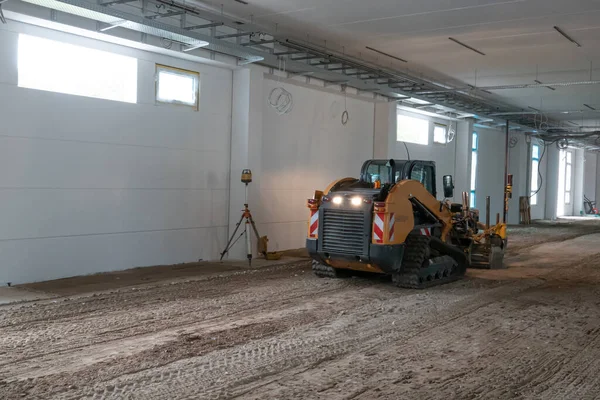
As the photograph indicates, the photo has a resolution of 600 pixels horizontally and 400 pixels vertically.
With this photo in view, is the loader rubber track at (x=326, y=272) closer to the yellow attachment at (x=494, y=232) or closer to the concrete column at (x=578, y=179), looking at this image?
the yellow attachment at (x=494, y=232)

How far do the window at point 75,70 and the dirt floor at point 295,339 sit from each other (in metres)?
2.87

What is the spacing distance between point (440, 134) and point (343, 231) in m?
11.8

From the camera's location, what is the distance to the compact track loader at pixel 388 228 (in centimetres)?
898

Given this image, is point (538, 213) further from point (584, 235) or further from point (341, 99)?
point (341, 99)

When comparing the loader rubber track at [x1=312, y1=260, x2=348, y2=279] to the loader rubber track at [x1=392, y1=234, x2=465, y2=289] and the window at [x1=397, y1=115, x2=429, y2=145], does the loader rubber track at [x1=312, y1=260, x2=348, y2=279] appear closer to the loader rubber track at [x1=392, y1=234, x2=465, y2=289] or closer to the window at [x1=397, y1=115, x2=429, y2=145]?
the loader rubber track at [x1=392, y1=234, x2=465, y2=289]

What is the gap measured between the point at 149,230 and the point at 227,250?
5.79 feet

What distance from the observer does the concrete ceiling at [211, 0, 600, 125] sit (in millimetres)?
9414

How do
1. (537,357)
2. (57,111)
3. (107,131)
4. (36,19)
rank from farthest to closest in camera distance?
(107,131), (57,111), (36,19), (537,357)

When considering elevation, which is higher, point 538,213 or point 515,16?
point 515,16

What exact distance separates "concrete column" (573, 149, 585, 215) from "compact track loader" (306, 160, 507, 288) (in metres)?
26.1

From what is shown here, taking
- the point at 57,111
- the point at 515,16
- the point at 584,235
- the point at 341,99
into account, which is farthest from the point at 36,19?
the point at 584,235

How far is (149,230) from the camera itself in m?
10.5

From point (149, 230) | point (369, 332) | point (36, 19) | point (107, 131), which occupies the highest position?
point (36, 19)

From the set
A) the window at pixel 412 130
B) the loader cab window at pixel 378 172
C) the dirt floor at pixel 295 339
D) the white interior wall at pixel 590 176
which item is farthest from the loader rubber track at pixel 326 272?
the white interior wall at pixel 590 176
